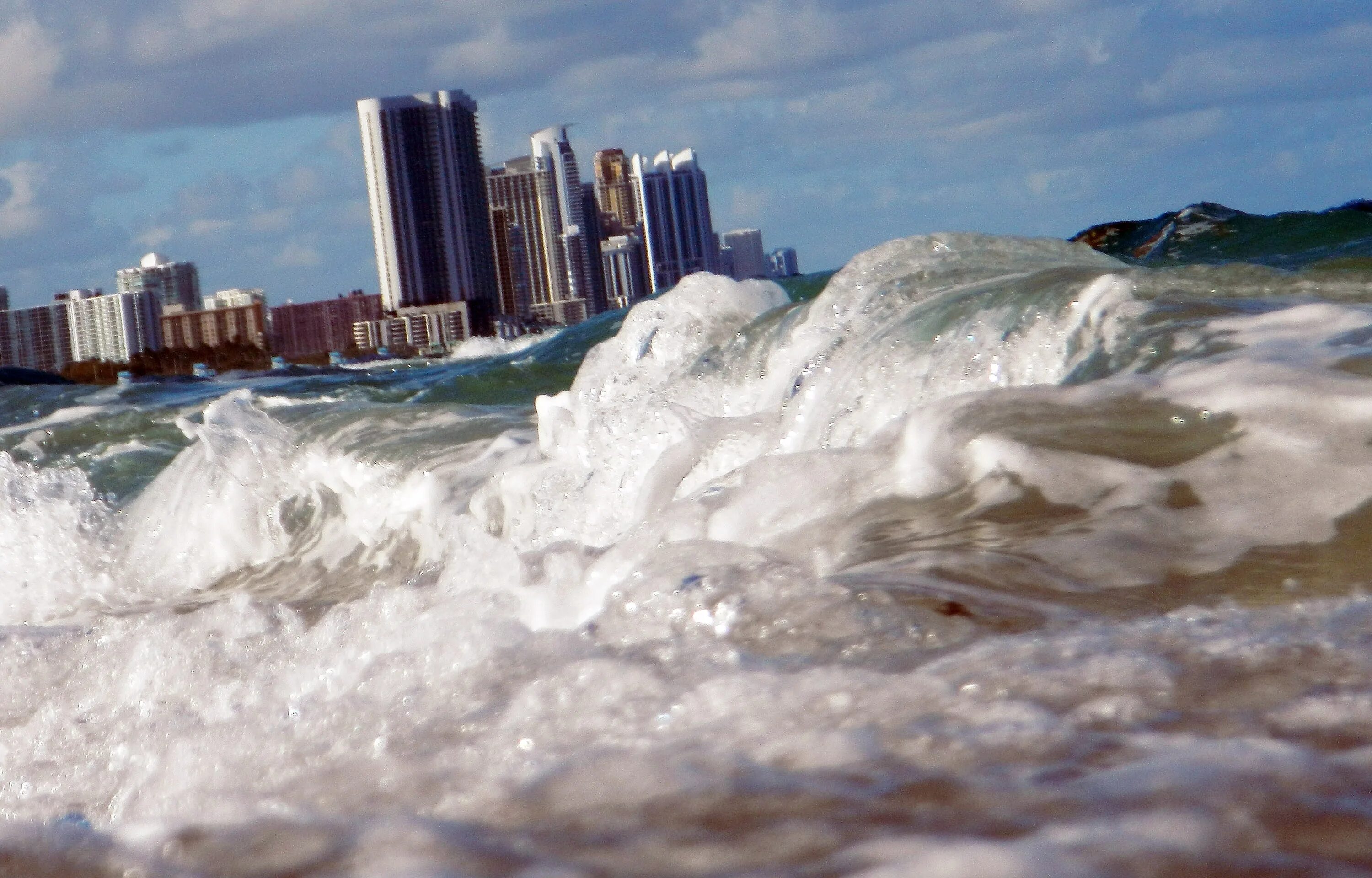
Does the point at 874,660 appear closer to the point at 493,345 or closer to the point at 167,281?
the point at 493,345

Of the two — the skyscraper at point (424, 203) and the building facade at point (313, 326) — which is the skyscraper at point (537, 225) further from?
the building facade at point (313, 326)

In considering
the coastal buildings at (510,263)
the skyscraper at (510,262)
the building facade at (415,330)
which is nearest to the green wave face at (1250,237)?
the building facade at (415,330)

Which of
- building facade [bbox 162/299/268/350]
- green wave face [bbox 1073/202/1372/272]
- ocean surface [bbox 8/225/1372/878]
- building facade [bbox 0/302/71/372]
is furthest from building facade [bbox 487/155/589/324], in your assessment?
ocean surface [bbox 8/225/1372/878]

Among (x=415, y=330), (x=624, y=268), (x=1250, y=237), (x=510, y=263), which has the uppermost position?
(x=510, y=263)

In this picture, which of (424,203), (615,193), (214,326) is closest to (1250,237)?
(214,326)

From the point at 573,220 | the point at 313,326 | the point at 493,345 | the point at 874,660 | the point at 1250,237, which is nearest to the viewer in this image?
the point at 874,660

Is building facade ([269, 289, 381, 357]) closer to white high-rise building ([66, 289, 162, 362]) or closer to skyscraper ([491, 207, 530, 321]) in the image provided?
white high-rise building ([66, 289, 162, 362])
